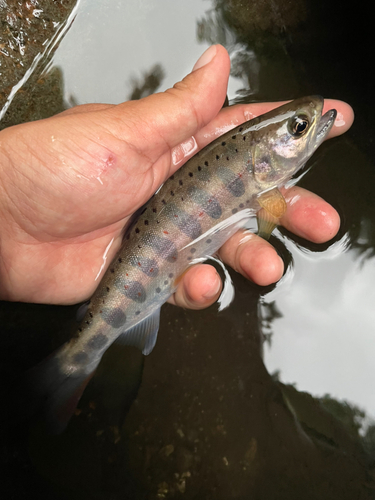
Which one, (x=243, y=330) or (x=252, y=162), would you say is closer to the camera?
(x=252, y=162)

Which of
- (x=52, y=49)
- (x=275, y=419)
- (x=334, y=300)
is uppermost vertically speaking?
(x=52, y=49)

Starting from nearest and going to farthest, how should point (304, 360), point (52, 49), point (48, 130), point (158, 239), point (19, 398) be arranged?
point (48, 130) < point (158, 239) < point (19, 398) < point (304, 360) < point (52, 49)

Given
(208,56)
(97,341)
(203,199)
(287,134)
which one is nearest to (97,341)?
(97,341)

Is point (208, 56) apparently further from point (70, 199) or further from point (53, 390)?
point (53, 390)

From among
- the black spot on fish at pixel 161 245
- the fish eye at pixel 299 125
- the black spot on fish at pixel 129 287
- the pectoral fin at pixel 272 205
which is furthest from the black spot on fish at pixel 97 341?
the fish eye at pixel 299 125

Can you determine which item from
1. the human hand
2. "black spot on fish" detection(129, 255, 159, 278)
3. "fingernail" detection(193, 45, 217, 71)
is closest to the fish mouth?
the human hand

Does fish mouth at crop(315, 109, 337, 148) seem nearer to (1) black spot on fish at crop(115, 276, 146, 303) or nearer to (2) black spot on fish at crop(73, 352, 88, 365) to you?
(1) black spot on fish at crop(115, 276, 146, 303)

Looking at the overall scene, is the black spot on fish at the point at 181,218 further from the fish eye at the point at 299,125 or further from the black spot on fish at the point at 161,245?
the fish eye at the point at 299,125

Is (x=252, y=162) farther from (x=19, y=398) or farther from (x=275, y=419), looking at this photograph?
(x=19, y=398)

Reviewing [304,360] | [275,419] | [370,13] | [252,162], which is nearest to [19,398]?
[275,419]
